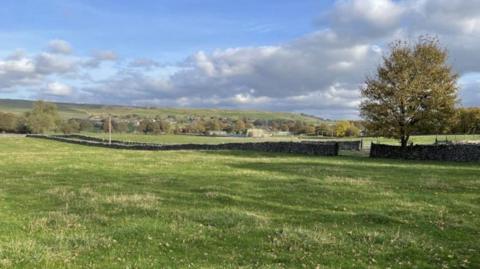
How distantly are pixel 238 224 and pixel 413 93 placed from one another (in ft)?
138

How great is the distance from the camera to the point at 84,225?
14.2 metres

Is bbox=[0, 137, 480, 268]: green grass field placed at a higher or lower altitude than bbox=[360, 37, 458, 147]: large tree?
lower

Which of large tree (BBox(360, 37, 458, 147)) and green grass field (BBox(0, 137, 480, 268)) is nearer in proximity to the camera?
green grass field (BBox(0, 137, 480, 268))

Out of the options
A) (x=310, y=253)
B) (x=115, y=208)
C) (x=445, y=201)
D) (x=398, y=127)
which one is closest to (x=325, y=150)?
(x=398, y=127)

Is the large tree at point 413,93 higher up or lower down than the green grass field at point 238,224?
higher up

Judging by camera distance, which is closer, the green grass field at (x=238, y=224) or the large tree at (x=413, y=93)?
the green grass field at (x=238, y=224)

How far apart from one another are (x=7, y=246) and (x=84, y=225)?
2.86 metres

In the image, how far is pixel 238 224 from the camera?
571 inches

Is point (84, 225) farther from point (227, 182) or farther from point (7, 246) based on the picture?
point (227, 182)

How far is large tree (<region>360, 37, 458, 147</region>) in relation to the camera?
5206 centimetres

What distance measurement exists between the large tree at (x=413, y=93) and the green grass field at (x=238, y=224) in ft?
92.8

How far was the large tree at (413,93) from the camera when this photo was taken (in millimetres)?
52062

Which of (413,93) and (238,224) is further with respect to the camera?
(413,93)

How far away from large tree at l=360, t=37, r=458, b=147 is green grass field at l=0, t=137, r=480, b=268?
92.8ft
